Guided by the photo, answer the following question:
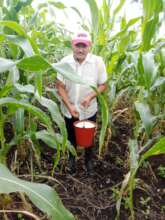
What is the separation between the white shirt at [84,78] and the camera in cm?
164

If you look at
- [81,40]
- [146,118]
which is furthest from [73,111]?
[146,118]

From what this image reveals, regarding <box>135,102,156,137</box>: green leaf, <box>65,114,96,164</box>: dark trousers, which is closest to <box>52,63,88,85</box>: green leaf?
<box>135,102,156,137</box>: green leaf

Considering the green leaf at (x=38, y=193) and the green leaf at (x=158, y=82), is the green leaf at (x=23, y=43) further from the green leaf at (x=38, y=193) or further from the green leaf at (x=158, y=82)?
the green leaf at (x=158, y=82)

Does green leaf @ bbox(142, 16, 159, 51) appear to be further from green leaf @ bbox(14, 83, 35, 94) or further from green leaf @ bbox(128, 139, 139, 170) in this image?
green leaf @ bbox(14, 83, 35, 94)

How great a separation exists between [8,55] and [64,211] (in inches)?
42.4

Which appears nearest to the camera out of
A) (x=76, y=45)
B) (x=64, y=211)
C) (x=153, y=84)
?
(x=64, y=211)

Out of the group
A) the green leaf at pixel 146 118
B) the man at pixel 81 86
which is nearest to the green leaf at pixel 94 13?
the man at pixel 81 86

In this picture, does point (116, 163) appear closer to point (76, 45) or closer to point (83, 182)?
point (83, 182)

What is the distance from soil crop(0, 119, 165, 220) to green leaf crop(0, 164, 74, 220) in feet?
1.58

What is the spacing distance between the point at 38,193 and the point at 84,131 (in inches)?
33.0

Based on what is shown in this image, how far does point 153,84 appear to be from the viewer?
145 centimetres

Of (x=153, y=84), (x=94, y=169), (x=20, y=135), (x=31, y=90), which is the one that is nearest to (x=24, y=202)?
(x=20, y=135)

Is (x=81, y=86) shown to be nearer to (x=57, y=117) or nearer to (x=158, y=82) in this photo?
(x=158, y=82)

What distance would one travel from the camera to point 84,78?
162 centimetres
